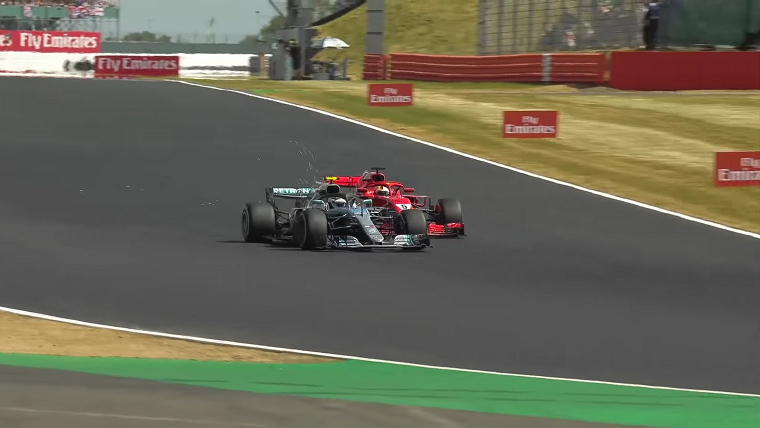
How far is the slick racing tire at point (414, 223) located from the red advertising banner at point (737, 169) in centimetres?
879

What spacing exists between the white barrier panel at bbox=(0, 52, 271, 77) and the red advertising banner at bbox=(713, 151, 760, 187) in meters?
41.5

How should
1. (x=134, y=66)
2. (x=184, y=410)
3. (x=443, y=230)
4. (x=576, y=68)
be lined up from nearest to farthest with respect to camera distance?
(x=184, y=410) < (x=443, y=230) < (x=576, y=68) < (x=134, y=66)

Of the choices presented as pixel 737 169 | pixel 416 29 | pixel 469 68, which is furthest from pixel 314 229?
pixel 416 29

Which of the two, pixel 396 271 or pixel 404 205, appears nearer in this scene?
pixel 396 271

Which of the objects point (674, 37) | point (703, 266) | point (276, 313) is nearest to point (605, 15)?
point (674, 37)

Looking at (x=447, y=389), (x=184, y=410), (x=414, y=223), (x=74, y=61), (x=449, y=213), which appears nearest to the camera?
(x=184, y=410)

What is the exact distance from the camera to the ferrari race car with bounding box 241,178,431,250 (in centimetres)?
1659

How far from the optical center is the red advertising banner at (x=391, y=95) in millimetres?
34219

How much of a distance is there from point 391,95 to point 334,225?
17881 millimetres

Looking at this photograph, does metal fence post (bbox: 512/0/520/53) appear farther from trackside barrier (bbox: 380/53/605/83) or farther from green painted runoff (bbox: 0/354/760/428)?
green painted runoff (bbox: 0/354/760/428)

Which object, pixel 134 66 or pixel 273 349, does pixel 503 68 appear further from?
pixel 273 349

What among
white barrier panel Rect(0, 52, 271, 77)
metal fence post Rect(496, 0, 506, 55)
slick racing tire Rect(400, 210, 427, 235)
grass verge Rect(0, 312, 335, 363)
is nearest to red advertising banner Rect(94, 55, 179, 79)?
white barrier panel Rect(0, 52, 271, 77)

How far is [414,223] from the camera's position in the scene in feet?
55.6

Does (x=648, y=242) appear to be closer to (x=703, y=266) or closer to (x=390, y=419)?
(x=703, y=266)
